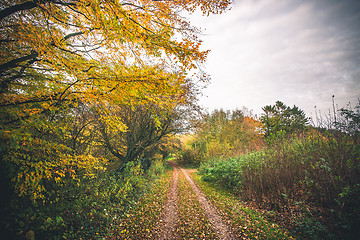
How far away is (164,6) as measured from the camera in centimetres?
332

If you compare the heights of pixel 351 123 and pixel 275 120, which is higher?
pixel 275 120

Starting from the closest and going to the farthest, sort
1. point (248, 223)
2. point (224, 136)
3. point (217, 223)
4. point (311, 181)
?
point (311, 181), point (248, 223), point (217, 223), point (224, 136)

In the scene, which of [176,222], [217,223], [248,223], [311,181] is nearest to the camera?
[311,181]

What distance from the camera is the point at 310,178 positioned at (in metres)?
4.62

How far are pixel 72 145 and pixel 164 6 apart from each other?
5.83 meters

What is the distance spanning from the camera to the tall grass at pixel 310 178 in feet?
11.6

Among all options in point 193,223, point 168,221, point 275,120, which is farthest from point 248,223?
point 275,120

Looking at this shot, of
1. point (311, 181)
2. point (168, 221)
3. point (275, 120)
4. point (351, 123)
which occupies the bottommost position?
point (168, 221)

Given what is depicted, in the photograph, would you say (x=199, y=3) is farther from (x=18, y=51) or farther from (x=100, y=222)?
(x=100, y=222)

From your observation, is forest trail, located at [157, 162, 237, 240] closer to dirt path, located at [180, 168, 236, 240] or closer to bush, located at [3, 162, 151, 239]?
dirt path, located at [180, 168, 236, 240]

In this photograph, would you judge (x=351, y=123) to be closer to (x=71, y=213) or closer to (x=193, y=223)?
(x=193, y=223)

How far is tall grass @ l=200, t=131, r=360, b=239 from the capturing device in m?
3.54

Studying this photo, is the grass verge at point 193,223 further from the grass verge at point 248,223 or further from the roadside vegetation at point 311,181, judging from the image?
the roadside vegetation at point 311,181

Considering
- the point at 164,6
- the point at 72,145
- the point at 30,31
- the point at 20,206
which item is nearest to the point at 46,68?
the point at 30,31
